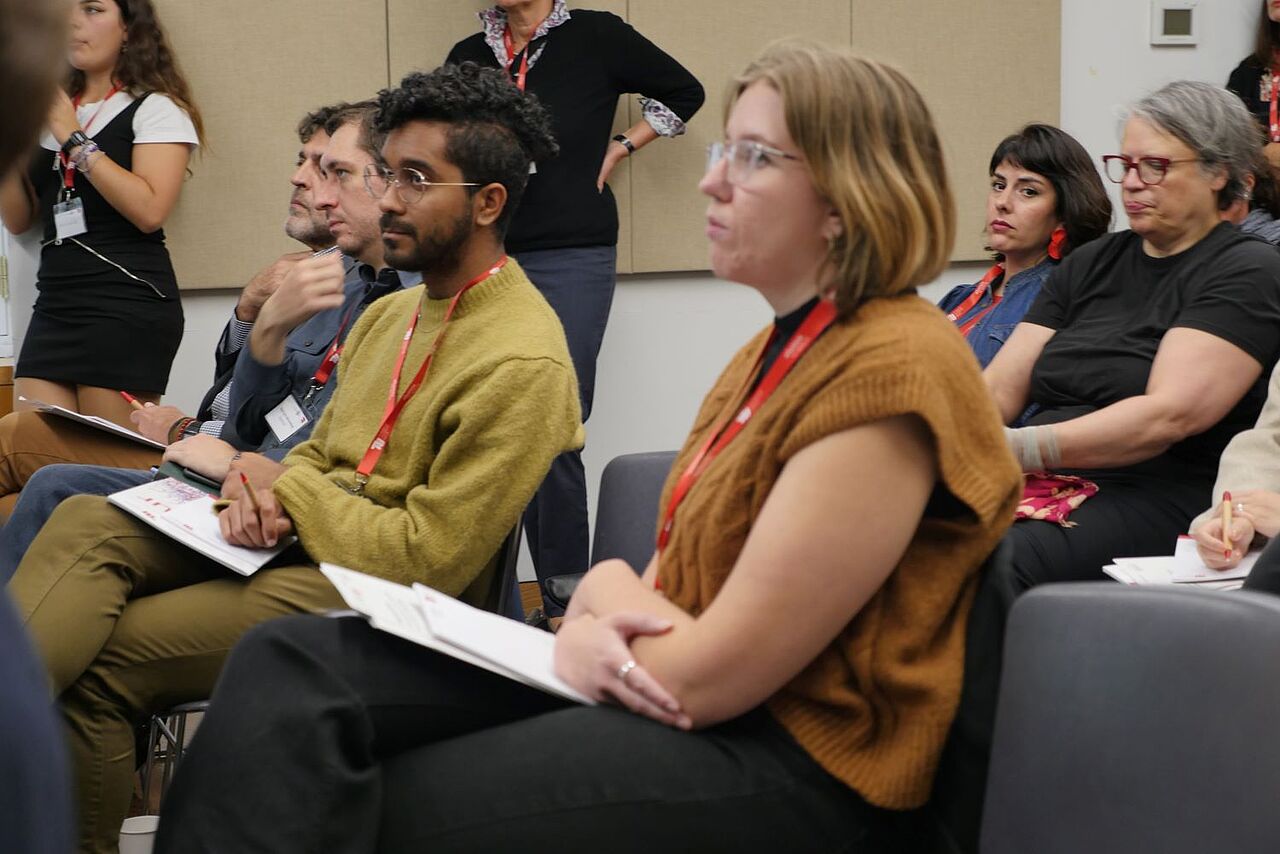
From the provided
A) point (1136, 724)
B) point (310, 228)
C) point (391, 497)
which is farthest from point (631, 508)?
point (310, 228)

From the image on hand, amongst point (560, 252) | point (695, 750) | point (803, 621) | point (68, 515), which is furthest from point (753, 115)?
point (560, 252)

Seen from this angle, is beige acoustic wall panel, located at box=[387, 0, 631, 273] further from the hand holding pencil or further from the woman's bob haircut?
the woman's bob haircut

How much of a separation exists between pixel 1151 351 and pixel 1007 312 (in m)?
0.49

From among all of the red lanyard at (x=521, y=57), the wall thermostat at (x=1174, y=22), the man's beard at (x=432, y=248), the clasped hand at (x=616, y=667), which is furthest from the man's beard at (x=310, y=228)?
the wall thermostat at (x=1174, y=22)

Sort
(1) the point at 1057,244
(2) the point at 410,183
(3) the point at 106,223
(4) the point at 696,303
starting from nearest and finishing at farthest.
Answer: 1. (2) the point at 410,183
2. (1) the point at 1057,244
3. (3) the point at 106,223
4. (4) the point at 696,303

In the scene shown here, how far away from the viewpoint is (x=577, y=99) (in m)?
3.91

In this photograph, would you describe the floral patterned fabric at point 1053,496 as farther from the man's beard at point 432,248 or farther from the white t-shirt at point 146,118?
the white t-shirt at point 146,118

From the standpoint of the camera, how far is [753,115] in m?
1.31

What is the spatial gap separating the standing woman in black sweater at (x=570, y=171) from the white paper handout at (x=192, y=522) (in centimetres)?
175

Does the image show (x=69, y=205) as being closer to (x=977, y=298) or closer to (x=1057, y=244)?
(x=977, y=298)

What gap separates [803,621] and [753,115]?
19.0 inches

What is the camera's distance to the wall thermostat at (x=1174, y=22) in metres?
4.71

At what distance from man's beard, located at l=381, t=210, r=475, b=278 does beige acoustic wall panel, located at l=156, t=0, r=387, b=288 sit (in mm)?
2114

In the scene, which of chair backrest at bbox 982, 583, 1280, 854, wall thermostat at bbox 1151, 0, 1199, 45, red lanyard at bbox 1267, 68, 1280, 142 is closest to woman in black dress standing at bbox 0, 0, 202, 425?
chair backrest at bbox 982, 583, 1280, 854
